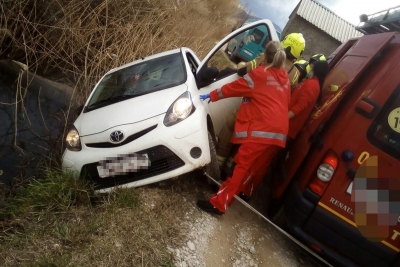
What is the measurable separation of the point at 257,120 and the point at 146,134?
3.47 feet

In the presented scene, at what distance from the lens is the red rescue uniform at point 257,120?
3.63m

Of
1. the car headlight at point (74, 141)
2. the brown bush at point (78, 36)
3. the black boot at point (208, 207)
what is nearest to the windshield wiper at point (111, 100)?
the car headlight at point (74, 141)

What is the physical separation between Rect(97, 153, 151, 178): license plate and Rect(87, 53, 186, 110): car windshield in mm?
826

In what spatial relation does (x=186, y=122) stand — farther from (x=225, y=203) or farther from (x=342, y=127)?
(x=342, y=127)

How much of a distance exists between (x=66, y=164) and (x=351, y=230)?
276 cm

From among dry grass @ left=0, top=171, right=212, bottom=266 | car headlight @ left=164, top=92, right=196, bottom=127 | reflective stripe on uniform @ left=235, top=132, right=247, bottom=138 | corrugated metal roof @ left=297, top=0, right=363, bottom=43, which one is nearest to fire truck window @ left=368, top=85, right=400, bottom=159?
reflective stripe on uniform @ left=235, top=132, right=247, bottom=138

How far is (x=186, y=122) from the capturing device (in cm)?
364

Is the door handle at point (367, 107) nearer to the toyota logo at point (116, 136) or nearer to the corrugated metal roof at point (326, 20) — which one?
the toyota logo at point (116, 136)

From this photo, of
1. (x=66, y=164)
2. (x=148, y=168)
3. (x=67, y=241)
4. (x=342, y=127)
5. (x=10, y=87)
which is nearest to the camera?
(x=67, y=241)

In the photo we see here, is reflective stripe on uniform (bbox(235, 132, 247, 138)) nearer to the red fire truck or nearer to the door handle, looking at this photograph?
the red fire truck

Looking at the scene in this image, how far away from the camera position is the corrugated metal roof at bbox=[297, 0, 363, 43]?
21.8 meters

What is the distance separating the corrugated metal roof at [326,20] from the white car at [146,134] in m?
19.3

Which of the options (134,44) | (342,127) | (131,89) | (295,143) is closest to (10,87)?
(134,44)

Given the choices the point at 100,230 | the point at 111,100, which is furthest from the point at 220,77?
the point at 100,230
